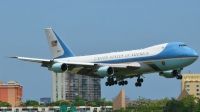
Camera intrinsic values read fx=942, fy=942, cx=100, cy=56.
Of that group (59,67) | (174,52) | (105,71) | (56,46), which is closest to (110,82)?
(105,71)

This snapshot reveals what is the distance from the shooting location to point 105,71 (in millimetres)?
141625

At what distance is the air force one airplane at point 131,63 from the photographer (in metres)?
138

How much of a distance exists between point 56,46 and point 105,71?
20.3m

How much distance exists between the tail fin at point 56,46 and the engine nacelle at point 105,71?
15.8m

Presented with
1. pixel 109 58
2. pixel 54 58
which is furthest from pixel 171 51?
pixel 54 58

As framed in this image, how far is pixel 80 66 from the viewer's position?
482ft

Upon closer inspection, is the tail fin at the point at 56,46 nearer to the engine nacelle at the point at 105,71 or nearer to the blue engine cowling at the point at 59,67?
the blue engine cowling at the point at 59,67

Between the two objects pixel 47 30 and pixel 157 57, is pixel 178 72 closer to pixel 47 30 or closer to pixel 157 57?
pixel 157 57

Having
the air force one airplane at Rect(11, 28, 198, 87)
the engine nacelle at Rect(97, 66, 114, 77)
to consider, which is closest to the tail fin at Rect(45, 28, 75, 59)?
the air force one airplane at Rect(11, 28, 198, 87)

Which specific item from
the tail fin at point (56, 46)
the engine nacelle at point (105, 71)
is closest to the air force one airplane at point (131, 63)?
the engine nacelle at point (105, 71)

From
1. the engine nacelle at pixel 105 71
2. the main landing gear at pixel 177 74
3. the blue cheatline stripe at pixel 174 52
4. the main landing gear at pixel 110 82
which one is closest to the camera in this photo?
the blue cheatline stripe at pixel 174 52

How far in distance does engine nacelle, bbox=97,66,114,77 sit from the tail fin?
15.8 meters

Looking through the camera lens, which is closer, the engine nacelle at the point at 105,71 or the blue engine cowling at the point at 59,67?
the engine nacelle at the point at 105,71

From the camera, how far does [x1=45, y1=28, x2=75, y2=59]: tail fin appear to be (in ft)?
518
